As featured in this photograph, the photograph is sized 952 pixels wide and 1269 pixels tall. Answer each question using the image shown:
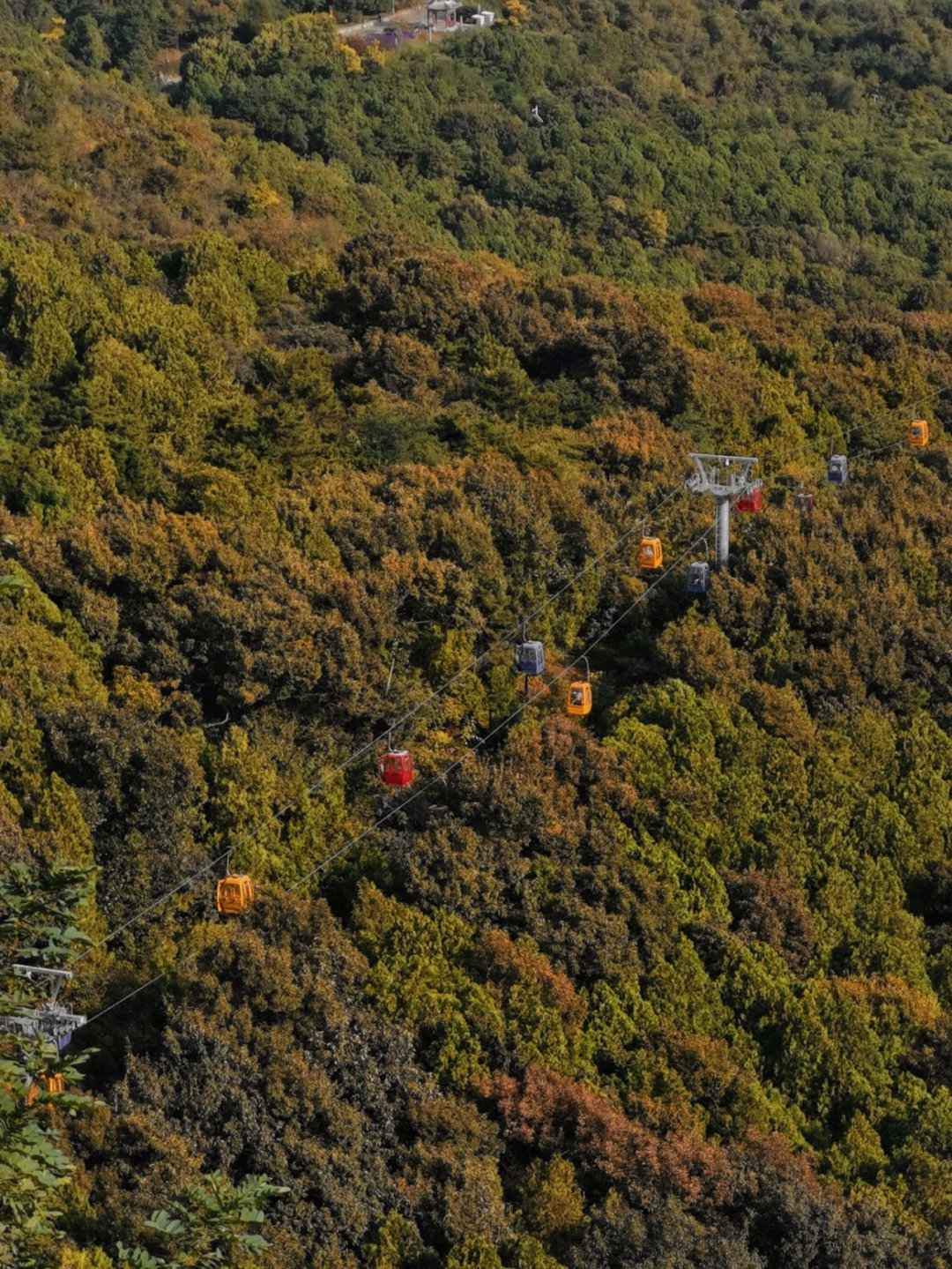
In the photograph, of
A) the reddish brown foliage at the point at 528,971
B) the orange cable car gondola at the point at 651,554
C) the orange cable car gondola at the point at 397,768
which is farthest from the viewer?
the orange cable car gondola at the point at 651,554

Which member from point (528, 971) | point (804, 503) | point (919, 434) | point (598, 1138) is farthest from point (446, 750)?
point (919, 434)

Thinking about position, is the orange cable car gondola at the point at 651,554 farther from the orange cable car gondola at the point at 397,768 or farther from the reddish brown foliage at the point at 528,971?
the reddish brown foliage at the point at 528,971

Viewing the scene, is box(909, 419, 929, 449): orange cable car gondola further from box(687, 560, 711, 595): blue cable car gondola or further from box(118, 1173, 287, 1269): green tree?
box(118, 1173, 287, 1269): green tree

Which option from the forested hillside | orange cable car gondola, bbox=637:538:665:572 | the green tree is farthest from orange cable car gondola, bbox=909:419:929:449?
the green tree

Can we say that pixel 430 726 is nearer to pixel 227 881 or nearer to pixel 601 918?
pixel 601 918

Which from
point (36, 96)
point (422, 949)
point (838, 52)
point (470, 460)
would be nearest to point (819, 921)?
point (422, 949)

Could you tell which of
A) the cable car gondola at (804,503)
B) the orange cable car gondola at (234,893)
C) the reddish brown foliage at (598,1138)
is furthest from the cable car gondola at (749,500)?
the orange cable car gondola at (234,893)

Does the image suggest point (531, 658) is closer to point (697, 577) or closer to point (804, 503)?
point (697, 577)
